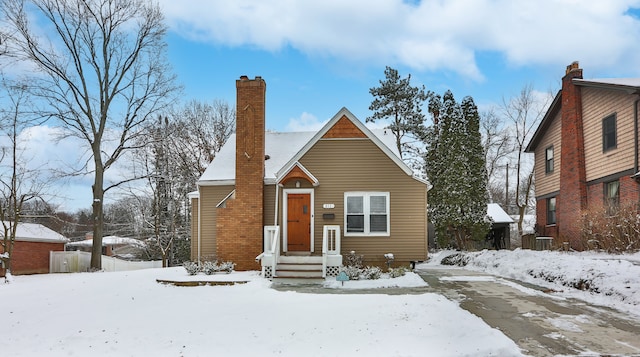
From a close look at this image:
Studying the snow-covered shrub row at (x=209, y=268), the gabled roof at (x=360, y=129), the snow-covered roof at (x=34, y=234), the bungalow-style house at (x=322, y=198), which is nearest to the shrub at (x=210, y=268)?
the snow-covered shrub row at (x=209, y=268)

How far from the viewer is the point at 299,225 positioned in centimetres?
1500

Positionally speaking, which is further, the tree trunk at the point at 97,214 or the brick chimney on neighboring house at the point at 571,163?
the tree trunk at the point at 97,214

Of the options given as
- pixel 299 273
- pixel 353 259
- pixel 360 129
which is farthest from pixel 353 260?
pixel 360 129

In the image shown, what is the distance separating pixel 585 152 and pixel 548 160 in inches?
142

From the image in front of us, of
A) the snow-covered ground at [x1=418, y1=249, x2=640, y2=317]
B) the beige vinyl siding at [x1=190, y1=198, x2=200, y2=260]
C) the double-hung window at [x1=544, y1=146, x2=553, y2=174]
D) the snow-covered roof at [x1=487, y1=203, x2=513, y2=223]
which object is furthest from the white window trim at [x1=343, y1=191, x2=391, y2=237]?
the snow-covered roof at [x1=487, y1=203, x2=513, y2=223]

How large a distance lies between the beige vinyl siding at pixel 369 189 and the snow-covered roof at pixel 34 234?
18261mm

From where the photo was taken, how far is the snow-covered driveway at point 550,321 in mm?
6027

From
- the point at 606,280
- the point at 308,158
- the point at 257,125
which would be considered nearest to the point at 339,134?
the point at 308,158

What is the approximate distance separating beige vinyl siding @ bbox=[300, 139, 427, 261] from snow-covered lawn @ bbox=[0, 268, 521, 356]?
4075 millimetres

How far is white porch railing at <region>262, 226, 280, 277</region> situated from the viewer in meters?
13.1

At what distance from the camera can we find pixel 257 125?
14992mm

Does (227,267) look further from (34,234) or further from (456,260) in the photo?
(34,234)

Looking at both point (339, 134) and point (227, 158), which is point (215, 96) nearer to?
point (227, 158)

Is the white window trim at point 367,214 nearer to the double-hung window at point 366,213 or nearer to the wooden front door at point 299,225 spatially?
the double-hung window at point 366,213
